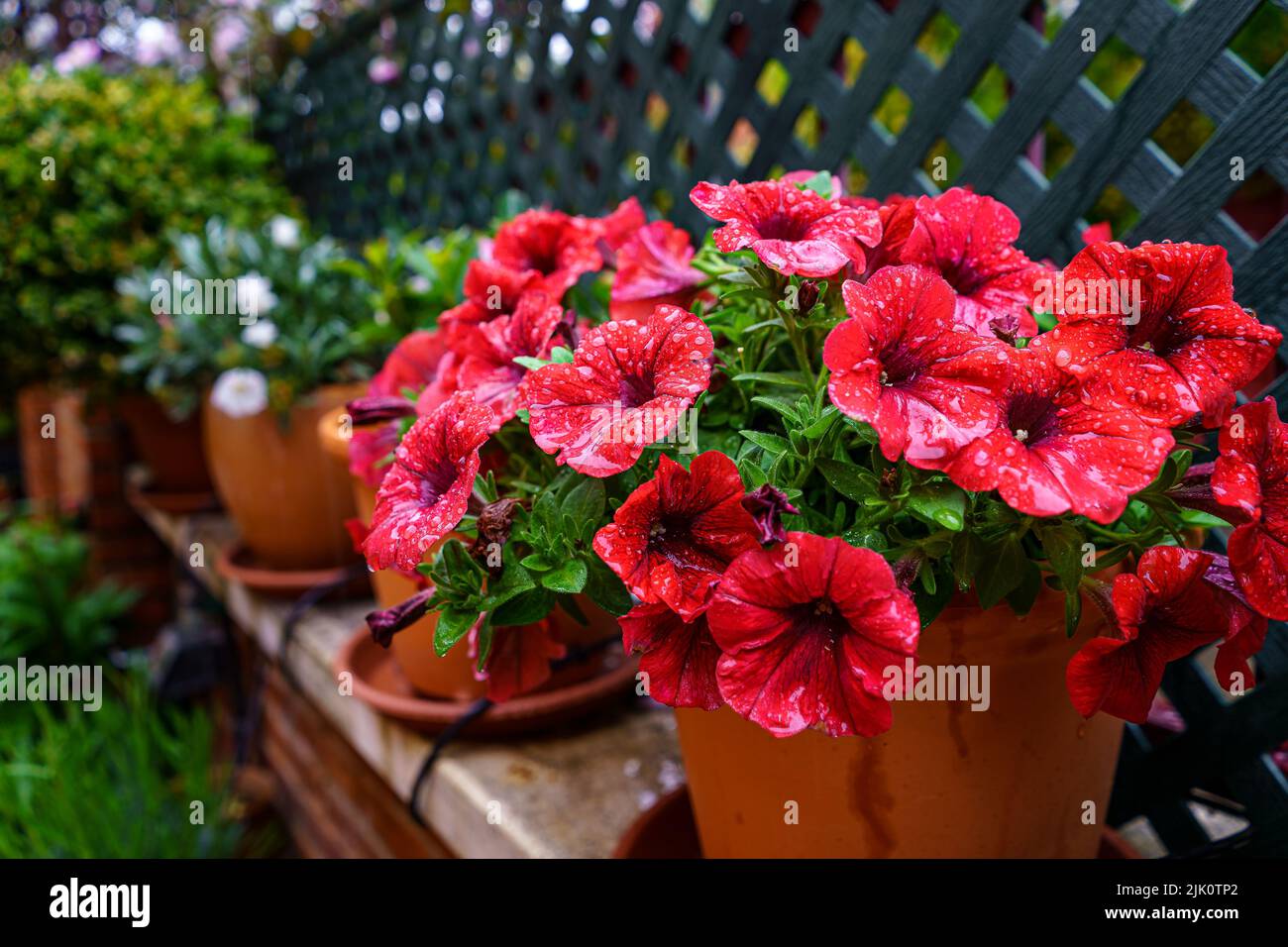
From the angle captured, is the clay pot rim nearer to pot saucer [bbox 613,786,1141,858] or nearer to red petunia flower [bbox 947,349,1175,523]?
pot saucer [bbox 613,786,1141,858]

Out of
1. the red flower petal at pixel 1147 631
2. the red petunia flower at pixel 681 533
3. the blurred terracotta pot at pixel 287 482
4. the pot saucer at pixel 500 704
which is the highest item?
the red flower petal at pixel 1147 631

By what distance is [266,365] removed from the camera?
60.7 inches

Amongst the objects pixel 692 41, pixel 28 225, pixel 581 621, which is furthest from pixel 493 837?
pixel 28 225

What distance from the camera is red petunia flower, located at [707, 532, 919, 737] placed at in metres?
0.47

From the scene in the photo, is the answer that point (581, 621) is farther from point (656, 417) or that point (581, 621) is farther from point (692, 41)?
point (692, 41)

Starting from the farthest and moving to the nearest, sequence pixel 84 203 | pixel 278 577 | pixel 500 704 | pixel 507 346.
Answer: pixel 84 203, pixel 278 577, pixel 500 704, pixel 507 346

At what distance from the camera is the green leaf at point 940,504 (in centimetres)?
48

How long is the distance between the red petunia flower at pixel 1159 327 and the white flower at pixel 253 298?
134 cm

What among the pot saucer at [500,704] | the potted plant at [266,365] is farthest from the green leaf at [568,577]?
the potted plant at [266,365]

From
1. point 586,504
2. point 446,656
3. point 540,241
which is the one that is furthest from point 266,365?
point 586,504

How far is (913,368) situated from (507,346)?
301mm

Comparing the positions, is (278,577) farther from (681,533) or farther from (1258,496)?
(1258,496)

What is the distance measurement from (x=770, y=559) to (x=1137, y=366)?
0.23 meters

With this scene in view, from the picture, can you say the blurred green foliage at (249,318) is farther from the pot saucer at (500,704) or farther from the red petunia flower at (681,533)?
the red petunia flower at (681,533)
